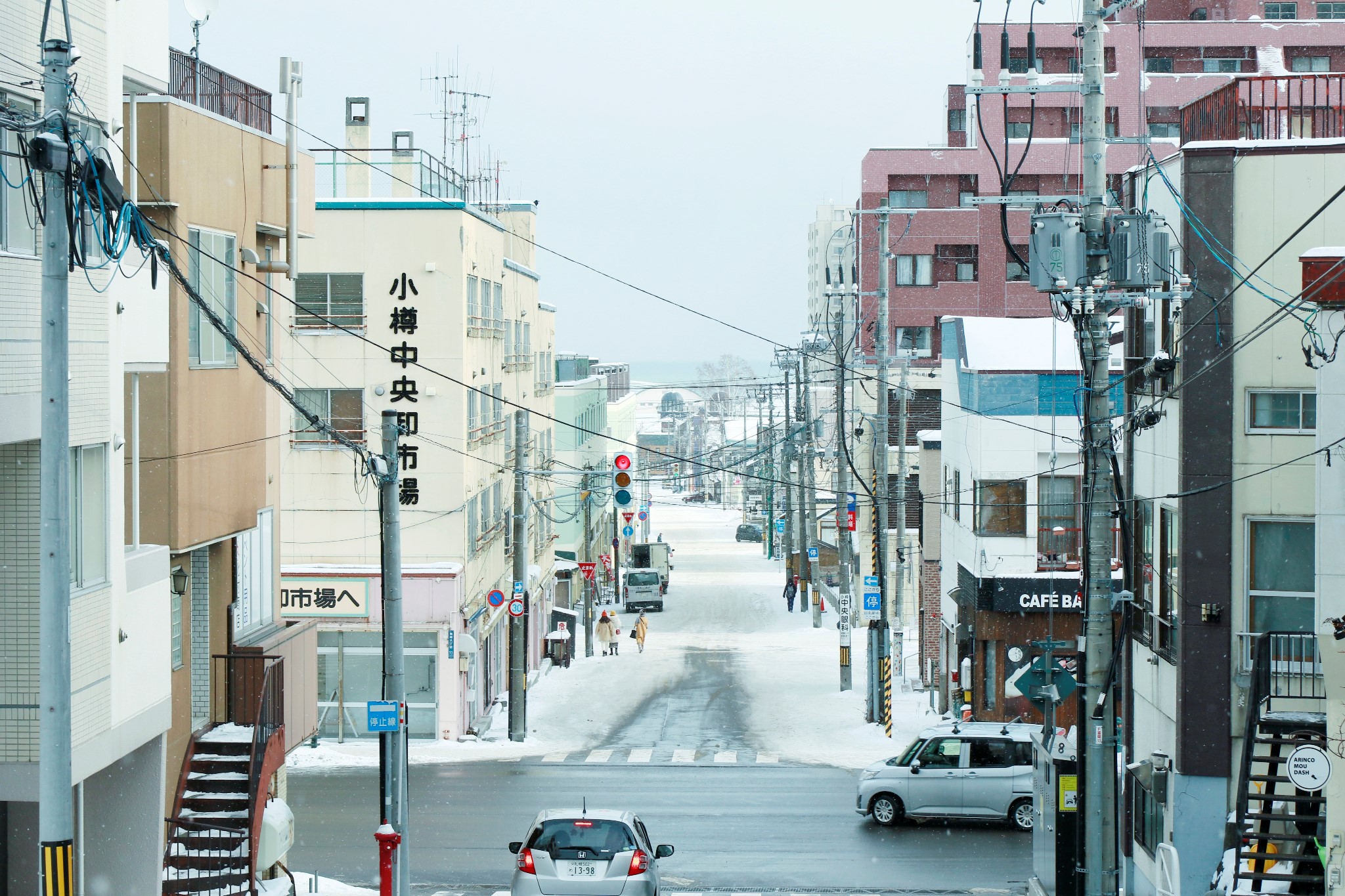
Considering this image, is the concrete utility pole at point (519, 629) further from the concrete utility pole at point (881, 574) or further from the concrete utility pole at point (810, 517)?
the concrete utility pole at point (810, 517)

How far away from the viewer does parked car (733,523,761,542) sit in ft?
329

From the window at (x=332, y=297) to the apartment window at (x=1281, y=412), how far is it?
22447 mm

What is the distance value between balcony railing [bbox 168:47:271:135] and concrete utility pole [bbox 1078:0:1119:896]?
9.94 m

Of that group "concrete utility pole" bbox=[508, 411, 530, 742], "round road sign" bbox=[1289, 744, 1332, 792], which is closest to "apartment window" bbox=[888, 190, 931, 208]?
"concrete utility pole" bbox=[508, 411, 530, 742]

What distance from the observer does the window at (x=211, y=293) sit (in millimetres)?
16531

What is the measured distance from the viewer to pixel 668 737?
33531 millimetres

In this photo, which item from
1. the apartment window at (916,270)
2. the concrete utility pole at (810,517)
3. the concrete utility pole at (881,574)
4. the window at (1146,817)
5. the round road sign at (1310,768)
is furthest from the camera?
the apartment window at (916,270)

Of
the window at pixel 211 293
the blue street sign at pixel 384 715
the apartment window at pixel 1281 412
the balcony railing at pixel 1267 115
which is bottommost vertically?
the blue street sign at pixel 384 715

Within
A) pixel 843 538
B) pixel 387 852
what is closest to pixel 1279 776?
pixel 387 852

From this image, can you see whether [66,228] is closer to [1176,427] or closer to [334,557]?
[1176,427]

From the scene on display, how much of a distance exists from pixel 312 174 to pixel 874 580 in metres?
17.8

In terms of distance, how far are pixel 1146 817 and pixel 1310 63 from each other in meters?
51.3

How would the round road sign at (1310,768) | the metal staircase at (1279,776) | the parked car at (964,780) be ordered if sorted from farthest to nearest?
the parked car at (964,780), the metal staircase at (1279,776), the round road sign at (1310,768)

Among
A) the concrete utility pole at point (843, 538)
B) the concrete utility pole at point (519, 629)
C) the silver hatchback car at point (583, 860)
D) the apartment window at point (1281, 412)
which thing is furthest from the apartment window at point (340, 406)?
the apartment window at point (1281, 412)
